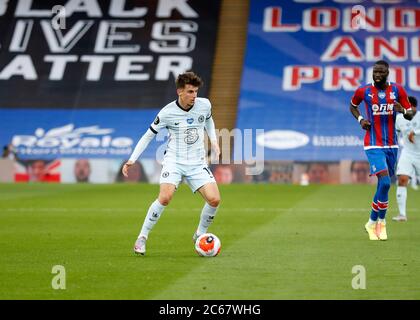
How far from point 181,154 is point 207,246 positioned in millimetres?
1287

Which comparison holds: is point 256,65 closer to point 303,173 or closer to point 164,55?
point 164,55

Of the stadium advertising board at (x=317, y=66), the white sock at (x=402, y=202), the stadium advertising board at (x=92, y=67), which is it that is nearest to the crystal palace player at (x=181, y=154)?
the white sock at (x=402, y=202)

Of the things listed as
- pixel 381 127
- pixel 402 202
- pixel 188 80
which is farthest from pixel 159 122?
pixel 402 202

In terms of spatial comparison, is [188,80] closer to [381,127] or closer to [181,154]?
[181,154]

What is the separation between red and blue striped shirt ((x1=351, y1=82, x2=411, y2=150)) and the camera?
14.6 m

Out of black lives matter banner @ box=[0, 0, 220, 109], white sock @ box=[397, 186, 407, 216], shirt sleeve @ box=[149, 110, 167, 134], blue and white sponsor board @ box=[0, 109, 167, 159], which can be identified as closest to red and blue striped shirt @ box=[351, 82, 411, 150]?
shirt sleeve @ box=[149, 110, 167, 134]

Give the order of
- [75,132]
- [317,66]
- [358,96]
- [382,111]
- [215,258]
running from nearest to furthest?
[215,258] < [382,111] < [358,96] < [75,132] < [317,66]

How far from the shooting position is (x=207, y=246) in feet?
40.7

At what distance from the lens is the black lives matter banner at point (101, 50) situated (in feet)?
132

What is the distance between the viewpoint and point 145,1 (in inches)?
1726

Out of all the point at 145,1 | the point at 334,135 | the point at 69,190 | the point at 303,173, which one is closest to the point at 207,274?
the point at 69,190

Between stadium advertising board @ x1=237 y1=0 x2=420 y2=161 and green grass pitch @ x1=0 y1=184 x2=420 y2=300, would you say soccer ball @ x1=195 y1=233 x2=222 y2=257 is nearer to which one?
green grass pitch @ x1=0 y1=184 x2=420 y2=300

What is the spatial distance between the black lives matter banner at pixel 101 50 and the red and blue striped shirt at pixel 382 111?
24883 mm

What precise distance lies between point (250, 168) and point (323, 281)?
24005 millimetres
